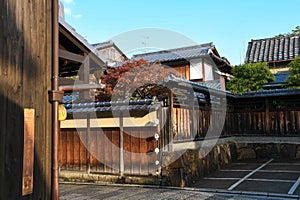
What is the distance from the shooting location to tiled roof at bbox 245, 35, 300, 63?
67.3 feet

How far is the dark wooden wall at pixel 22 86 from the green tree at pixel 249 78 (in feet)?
46.3

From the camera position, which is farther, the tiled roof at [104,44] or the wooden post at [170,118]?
the tiled roof at [104,44]

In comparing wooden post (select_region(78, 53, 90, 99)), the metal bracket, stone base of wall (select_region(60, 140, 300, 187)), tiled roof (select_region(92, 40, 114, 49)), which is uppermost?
tiled roof (select_region(92, 40, 114, 49))

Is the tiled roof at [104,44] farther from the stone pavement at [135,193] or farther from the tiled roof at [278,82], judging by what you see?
the stone pavement at [135,193]

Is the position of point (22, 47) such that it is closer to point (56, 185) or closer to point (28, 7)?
point (28, 7)

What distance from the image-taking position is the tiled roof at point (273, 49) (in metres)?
20.5

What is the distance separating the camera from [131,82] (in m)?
13.5

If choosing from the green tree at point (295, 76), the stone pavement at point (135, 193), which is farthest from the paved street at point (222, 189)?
the green tree at point (295, 76)

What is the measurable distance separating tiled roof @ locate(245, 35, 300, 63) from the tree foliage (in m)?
11.1

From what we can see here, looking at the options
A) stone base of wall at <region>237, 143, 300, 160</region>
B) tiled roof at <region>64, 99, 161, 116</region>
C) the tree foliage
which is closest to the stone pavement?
tiled roof at <region>64, 99, 161, 116</region>

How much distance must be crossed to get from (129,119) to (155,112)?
3.13ft

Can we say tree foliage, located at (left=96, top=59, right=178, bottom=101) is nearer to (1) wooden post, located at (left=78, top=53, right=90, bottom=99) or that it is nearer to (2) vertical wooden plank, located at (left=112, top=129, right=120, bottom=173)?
(2) vertical wooden plank, located at (left=112, top=129, right=120, bottom=173)

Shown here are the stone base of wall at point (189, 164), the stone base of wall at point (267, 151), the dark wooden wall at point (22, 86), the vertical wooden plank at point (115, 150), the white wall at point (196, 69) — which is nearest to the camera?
the dark wooden wall at point (22, 86)

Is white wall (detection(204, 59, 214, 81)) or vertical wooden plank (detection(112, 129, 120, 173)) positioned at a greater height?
white wall (detection(204, 59, 214, 81))
